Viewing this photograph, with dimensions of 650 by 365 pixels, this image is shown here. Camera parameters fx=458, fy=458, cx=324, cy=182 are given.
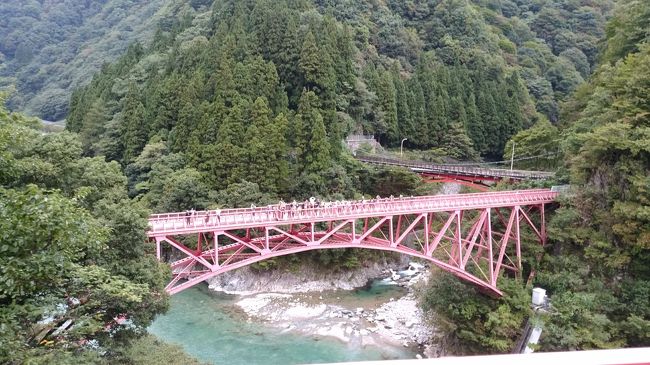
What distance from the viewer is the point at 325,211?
56.0 ft

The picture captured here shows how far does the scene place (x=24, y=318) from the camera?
7113mm

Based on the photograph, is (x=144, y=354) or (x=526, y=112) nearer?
(x=144, y=354)

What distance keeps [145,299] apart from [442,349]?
43.1 feet

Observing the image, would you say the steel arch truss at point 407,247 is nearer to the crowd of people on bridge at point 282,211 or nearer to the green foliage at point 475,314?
the crowd of people on bridge at point 282,211

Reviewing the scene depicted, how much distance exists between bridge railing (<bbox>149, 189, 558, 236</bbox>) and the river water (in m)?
6.06

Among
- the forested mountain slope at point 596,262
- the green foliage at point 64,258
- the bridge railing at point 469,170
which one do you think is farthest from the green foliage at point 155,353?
the bridge railing at point 469,170

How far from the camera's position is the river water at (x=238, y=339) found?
756 inches

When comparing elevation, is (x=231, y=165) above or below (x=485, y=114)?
below

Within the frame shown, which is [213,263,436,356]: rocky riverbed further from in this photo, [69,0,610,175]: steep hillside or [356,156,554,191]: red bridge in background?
[69,0,610,175]: steep hillside

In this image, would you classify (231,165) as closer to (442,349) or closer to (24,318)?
(442,349)

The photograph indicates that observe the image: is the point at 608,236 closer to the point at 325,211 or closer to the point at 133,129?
the point at 325,211

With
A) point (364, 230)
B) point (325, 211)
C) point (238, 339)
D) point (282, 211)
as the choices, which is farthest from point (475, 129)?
point (282, 211)

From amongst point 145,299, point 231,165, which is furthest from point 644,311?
point 231,165

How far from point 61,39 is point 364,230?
93.6 metres
